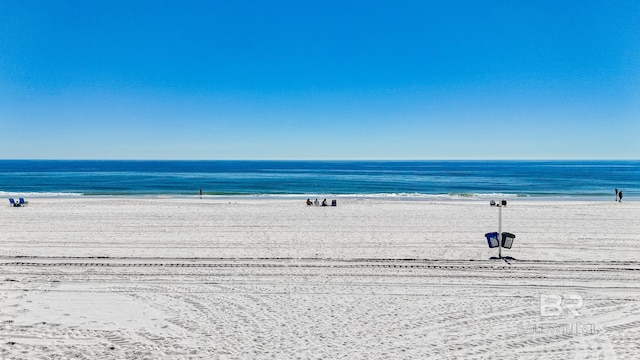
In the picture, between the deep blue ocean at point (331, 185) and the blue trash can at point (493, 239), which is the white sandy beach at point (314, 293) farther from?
the deep blue ocean at point (331, 185)

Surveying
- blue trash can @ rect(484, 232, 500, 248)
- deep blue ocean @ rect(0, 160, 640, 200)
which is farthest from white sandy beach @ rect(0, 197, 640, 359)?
deep blue ocean @ rect(0, 160, 640, 200)

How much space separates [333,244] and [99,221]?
39.6ft

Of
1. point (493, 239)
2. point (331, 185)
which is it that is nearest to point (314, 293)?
point (493, 239)

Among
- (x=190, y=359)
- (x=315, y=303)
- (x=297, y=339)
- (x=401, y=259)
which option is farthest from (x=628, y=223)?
(x=190, y=359)

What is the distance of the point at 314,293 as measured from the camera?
9984 mm

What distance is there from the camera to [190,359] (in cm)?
686

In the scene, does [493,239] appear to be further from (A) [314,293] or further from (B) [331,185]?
(B) [331,185]

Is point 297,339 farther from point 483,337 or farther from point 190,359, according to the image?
point 483,337

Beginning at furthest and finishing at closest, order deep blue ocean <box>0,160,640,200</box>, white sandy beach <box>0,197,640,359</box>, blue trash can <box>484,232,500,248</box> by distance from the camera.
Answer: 1. deep blue ocean <box>0,160,640,200</box>
2. blue trash can <box>484,232,500,248</box>
3. white sandy beach <box>0,197,640,359</box>

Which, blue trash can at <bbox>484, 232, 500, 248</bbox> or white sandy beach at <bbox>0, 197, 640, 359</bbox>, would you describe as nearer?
white sandy beach at <bbox>0, 197, 640, 359</bbox>

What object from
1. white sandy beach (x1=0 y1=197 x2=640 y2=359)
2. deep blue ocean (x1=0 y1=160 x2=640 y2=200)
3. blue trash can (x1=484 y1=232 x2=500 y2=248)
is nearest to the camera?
white sandy beach (x1=0 y1=197 x2=640 y2=359)

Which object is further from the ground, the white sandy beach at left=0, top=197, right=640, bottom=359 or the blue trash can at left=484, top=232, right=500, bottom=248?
the blue trash can at left=484, top=232, right=500, bottom=248

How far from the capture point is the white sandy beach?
734cm

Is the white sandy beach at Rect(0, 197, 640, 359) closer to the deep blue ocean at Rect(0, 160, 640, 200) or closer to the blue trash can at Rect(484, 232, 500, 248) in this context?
the blue trash can at Rect(484, 232, 500, 248)
